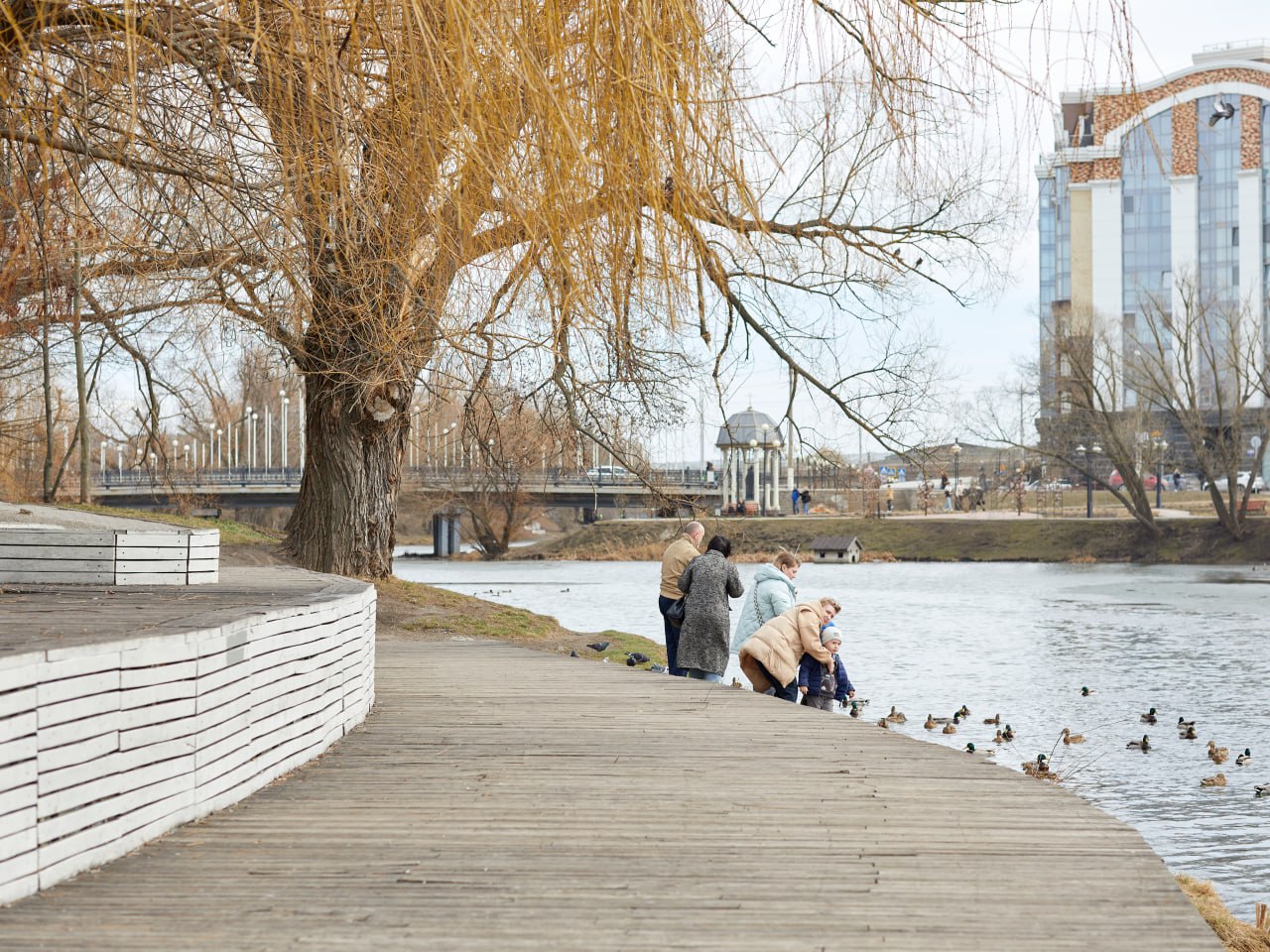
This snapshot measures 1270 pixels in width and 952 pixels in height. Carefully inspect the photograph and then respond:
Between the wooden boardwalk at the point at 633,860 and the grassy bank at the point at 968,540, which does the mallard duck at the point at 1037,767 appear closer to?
the wooden boardwalk at the point at 633,860

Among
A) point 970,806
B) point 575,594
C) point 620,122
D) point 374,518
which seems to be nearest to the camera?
point 620,122

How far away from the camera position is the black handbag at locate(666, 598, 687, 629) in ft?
37.7

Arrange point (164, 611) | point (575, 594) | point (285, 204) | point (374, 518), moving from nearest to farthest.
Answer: point (285, 204) < point (164, 611) < point (374, 518) < point (575, 594)

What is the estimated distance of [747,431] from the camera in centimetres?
5556

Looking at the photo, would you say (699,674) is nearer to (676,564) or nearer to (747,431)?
(676,564)

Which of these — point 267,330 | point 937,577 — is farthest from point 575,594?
point 267,330

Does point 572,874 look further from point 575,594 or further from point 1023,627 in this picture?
point 575,594

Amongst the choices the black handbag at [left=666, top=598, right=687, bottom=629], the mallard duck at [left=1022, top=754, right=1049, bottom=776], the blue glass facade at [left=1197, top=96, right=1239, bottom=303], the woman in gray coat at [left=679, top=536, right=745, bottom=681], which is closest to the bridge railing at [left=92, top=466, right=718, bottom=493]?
the black handbag at [left=666, top=598, right=687, bottom=629]

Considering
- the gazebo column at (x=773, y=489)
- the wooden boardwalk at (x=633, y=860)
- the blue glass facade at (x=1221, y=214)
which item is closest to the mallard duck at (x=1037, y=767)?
the wooden boardwalk at (x=633, y=860)

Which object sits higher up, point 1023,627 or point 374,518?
point 374,518

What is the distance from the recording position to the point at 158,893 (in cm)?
433

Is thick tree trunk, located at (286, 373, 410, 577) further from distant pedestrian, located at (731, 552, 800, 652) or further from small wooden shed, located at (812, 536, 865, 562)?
small wooden shed, located at (812, 536, 865, 562)

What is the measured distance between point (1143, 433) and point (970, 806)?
57001 millimetres

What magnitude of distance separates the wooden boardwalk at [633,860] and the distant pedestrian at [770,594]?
3224 millimetres
